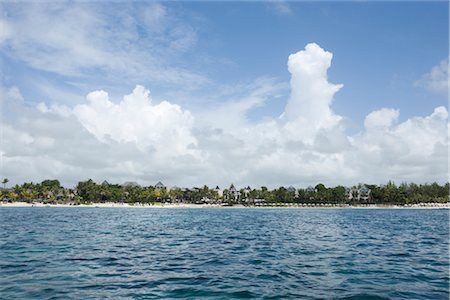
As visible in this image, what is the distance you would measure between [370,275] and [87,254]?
2241cm

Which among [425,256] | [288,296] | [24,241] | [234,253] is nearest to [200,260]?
[234,253]

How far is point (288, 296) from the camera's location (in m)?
18.9

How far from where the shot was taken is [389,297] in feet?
61.7

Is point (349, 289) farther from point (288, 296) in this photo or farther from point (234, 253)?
point (234, 253)

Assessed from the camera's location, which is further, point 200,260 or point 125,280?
point 200,260

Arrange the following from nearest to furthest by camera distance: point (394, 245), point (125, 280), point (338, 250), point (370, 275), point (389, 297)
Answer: point (389, 297) → point (125, 280) → point (370, 275) → point (338, 250) → point (394, 245)

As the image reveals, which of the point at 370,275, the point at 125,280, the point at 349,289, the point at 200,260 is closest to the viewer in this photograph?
the point at 349,289

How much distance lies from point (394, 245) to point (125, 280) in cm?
3100

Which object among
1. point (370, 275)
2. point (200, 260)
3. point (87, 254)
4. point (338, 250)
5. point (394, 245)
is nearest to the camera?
point (370, 275)

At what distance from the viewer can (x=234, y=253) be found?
3378 centimetres

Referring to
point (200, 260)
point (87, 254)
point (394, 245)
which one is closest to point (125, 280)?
point (200, 260)

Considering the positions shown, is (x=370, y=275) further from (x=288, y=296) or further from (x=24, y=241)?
(x=24, y=241)

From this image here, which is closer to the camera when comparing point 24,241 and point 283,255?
point 283,255

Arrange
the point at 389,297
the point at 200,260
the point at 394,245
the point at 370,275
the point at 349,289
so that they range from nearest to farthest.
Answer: the point at 389,297 → the point at 349,289 → the point at 370,275 → the point at 200,260 → the point at 394,245
